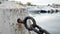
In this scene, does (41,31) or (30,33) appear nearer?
(41,31)

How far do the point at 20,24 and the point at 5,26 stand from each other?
0.06m

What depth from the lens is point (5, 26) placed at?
698mm

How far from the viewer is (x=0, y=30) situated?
689mm

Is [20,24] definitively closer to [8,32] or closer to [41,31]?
[8,32]

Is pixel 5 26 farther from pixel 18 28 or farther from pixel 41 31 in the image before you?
pixel 41 31

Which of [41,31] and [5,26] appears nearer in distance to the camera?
[41,31]

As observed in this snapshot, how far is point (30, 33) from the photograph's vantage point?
0.68 metres

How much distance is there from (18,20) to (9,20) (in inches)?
1.5

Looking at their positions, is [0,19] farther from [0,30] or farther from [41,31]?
[41,31]

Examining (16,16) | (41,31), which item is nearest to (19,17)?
(16,16)

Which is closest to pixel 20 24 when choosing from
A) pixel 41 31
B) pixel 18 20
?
pixel 18 20

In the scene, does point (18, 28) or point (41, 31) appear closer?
point (41, 31)

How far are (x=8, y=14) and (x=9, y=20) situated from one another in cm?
3

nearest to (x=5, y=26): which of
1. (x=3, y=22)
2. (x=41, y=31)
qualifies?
(x=3, y=22)
